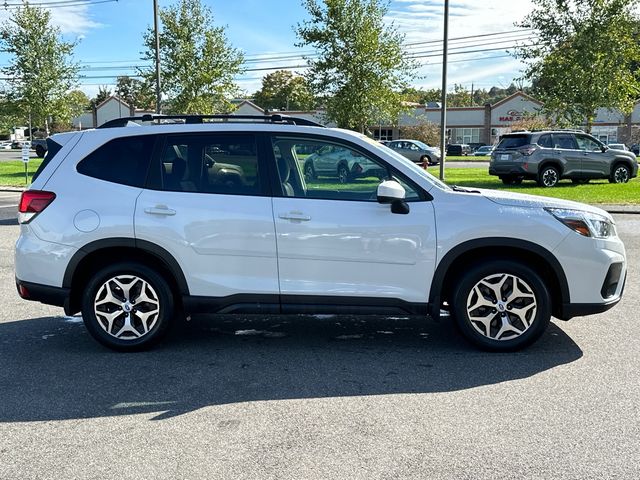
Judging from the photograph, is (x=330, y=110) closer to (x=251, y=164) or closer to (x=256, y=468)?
(x=251, y=164)

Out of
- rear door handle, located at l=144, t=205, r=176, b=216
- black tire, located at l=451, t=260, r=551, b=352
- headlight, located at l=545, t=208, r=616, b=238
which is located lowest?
black tire, located at l=451, t=260, r=551, b=352

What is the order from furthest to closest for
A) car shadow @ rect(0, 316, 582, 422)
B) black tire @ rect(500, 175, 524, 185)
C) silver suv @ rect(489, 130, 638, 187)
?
black tire @ rect(500, 175, 524, 185) < silver suv @ rect(489, 130, 638, 187) < car shadow @ rect(0, 316, 582, 422)

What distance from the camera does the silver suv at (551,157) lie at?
19781 mm

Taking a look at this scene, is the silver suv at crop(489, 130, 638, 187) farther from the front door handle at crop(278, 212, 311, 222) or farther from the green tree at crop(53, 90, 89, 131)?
the green tree at crop(53, 90, 89, 131)

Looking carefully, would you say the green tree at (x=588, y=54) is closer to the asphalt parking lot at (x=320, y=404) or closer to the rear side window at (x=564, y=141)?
the rear side window at (x=564, y=141)

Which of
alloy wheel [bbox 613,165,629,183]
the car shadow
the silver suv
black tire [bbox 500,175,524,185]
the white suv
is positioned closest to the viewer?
the car shadow

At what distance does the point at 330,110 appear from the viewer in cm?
2741

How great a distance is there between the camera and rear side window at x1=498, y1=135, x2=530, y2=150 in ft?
65.5

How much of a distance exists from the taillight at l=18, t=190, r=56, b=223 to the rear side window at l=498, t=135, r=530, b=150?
57.8ft

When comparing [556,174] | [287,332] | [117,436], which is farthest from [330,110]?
→ [117,436]

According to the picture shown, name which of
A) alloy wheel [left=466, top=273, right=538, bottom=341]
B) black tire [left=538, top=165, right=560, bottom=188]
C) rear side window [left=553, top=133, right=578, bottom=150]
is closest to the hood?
alloy wheel [left=466, top=273, right=538, bottom=341]

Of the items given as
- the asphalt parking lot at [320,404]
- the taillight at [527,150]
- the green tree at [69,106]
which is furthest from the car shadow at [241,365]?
the green tree at [69,106]

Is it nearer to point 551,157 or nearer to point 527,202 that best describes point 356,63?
point 551,157

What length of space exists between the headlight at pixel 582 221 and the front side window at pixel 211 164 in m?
2.37
